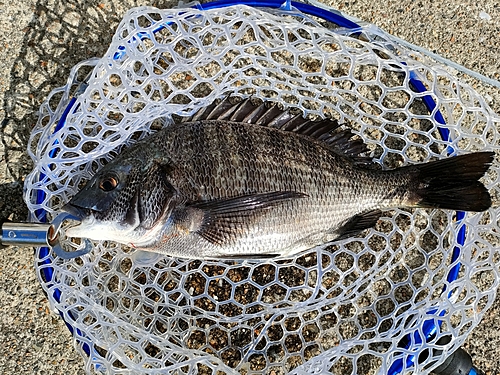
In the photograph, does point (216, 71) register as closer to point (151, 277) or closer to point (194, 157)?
point (194, 157)

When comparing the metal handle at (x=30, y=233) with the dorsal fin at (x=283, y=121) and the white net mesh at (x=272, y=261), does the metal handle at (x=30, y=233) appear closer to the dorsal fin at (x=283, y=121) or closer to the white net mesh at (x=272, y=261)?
the white net mesh at (x=272, y=261)

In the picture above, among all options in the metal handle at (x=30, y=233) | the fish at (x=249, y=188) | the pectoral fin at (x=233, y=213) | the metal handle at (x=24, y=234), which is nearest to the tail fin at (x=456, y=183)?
the fish at (x=249, y=188)

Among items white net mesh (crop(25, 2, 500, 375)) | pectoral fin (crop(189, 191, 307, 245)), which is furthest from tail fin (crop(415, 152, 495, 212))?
pectoral fin (crop(189, 191, 307, 245))

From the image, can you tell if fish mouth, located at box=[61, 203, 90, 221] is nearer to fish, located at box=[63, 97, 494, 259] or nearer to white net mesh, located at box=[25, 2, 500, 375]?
fish, located at box=[63, 97, 494, 259]

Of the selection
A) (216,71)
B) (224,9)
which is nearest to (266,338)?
(216,71)

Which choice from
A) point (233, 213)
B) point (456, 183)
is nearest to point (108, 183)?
point (233, 213)

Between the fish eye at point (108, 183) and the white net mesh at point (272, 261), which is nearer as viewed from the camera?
the fish eye at point (108, 183)

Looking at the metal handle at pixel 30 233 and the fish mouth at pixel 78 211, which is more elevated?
the fish mouth at pixel 78 211
